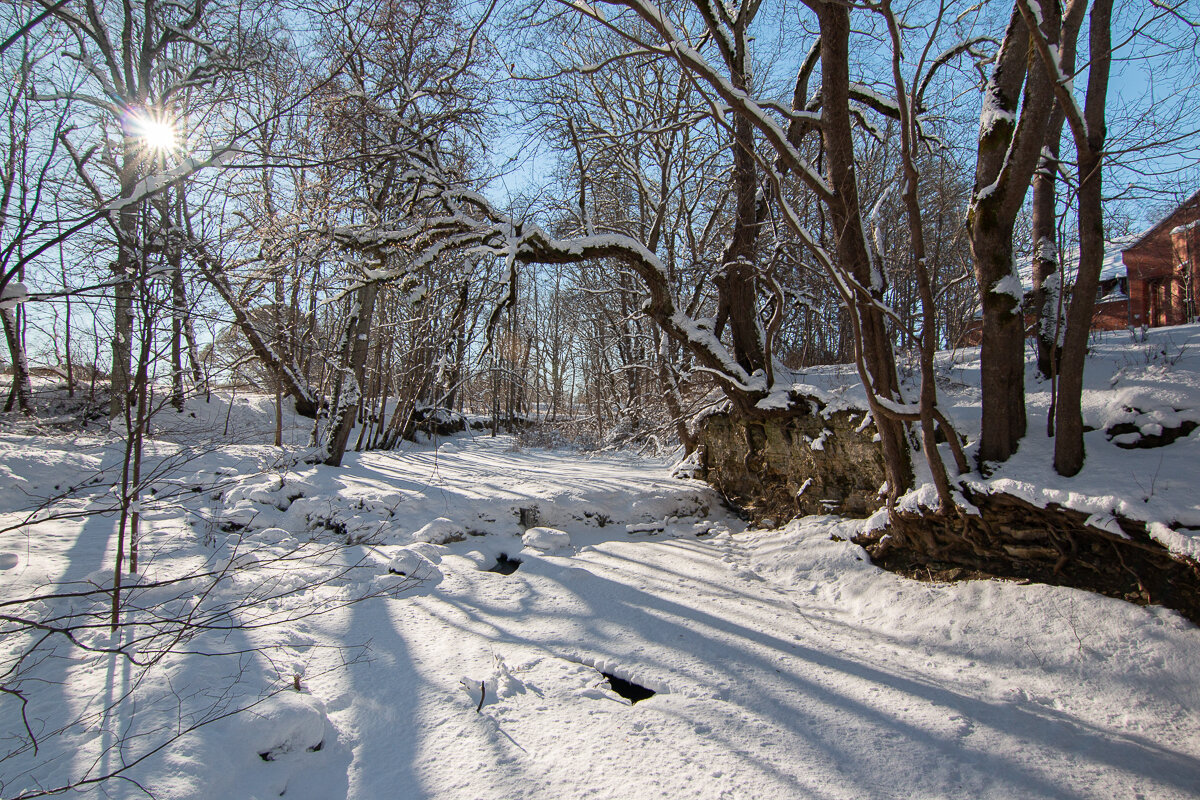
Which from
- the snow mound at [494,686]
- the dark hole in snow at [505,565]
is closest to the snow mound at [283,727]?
the snow mound at [494,686]

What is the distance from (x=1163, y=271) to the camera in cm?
1598

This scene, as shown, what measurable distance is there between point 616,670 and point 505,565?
300cm

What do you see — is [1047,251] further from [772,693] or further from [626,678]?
[626,678]

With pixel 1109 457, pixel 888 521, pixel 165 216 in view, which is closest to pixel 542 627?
pixel 888 521

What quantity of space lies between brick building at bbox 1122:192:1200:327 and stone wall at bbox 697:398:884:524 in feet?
39.5

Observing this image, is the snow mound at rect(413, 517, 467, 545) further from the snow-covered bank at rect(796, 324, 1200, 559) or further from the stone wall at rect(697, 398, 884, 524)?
the snow-covered bank at rect(796, 324, 1200, 559)

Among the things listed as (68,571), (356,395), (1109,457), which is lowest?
(68,571)

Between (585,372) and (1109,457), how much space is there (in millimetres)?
24511

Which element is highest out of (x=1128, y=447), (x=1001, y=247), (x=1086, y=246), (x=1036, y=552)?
(x=1001, y=247)

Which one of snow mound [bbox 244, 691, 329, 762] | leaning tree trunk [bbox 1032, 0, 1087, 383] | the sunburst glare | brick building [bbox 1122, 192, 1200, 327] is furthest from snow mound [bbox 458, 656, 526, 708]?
brick building [bbox 1122, 192, 1200, 327]

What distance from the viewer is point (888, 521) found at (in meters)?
5.67

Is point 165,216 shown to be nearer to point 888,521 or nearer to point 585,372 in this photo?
point 888,521

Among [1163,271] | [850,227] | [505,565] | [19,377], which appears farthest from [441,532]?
[1163,271]

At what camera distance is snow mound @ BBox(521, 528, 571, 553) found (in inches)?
283
